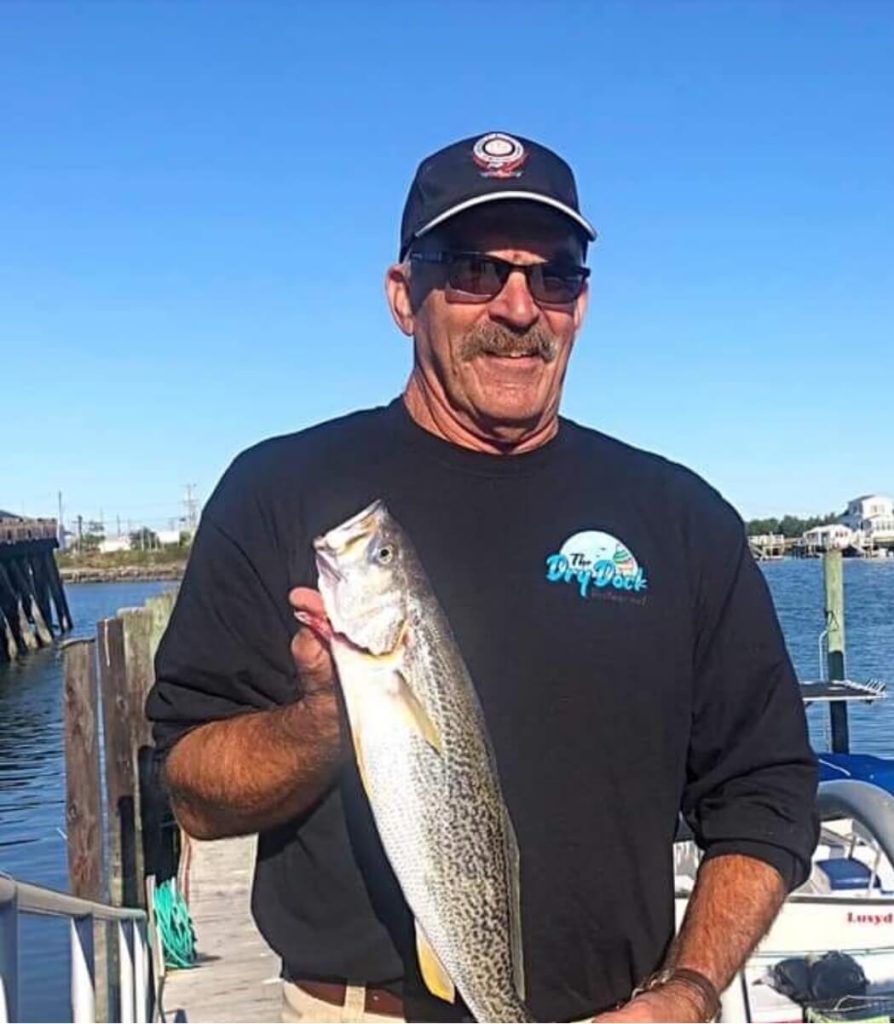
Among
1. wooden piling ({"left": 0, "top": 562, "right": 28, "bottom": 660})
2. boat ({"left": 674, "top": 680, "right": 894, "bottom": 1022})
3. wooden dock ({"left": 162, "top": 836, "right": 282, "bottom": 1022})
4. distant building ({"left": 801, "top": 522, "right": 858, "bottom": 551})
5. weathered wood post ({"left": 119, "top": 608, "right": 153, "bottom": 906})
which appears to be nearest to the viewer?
boat ({"left": 674, "top": 680, "right": 894, "bottom": 1022})

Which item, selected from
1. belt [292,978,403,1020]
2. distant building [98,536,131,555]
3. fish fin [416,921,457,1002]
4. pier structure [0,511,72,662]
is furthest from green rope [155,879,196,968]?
distant building [98,536,131,555]

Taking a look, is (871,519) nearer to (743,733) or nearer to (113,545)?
(113,545)

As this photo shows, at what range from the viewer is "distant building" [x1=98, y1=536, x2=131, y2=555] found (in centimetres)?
14650

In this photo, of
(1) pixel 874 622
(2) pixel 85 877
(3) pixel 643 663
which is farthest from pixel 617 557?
(1) pixel 874 622

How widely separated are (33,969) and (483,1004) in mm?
9872

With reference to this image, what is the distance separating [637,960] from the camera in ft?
10.3

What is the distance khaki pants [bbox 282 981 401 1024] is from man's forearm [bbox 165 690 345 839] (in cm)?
40

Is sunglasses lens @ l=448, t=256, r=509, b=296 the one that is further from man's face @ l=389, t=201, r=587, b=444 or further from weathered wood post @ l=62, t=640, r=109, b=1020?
weathered wood post @ l=62, t=640, r=109, b=1020

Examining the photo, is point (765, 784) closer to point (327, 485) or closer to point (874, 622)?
point (327, 485)

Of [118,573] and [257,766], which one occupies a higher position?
[118,573]

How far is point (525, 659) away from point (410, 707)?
0.49m

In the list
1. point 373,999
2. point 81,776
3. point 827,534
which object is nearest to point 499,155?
point 373,999

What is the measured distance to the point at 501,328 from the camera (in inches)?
128

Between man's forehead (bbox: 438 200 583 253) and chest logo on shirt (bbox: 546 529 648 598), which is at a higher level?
man's forehead (bbox: 438 200 583 253)
